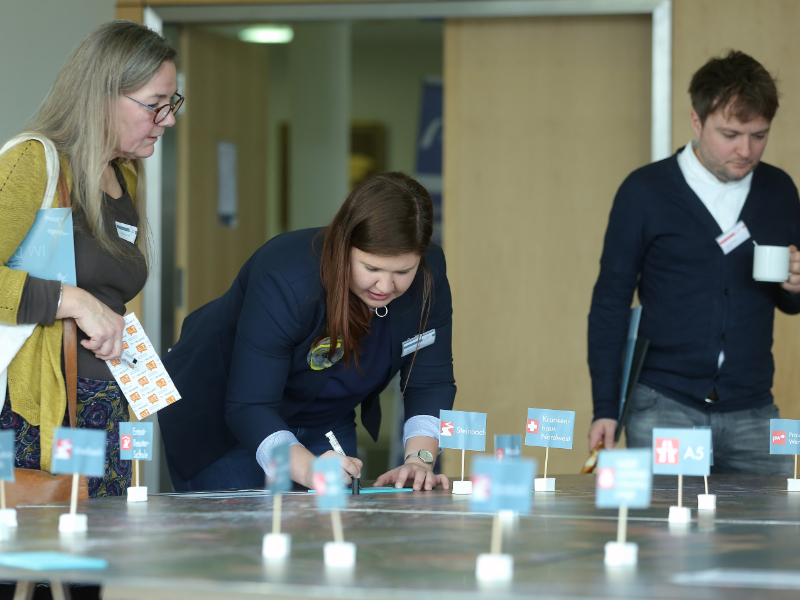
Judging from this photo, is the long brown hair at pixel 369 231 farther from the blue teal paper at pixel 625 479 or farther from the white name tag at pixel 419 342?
the blue teal paper at pixel 625 479

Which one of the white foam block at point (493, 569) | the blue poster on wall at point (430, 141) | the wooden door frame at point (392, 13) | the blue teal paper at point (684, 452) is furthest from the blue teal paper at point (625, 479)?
the blue poster on wall at point (430, 141)

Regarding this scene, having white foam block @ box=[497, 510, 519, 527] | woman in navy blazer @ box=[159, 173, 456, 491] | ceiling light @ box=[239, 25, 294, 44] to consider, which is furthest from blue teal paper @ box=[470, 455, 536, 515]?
ceiling light @ box=[239, 25, 294, 44]

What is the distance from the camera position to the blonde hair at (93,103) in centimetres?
172

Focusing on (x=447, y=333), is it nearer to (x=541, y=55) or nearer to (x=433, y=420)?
(x=433, y=420)

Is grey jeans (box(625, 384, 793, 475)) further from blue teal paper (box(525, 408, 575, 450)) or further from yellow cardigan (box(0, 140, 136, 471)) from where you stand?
yellow cardigan (box(0, 140, 136, 471))

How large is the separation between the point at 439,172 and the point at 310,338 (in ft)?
11.1

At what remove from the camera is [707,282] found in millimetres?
2381

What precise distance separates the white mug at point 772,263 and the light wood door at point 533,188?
1.48 metres

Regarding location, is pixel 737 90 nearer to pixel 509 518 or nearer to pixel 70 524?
pixel 509 518

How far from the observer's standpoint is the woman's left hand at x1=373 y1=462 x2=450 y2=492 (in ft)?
6.01

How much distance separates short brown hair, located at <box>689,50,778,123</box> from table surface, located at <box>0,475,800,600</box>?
3.48ft

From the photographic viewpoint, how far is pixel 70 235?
1704mm

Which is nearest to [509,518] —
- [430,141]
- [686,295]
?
[686,295]

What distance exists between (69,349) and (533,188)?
7.97 feet
